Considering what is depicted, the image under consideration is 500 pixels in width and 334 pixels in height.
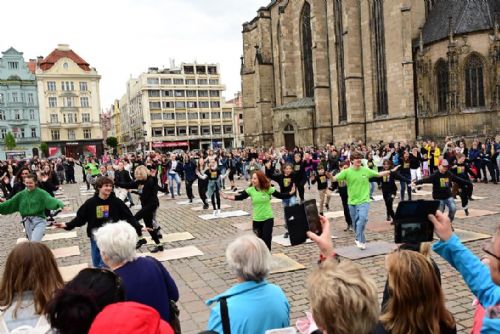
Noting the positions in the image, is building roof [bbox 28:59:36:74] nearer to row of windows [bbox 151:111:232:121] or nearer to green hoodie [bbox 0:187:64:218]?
row of windows [bbox 151:111:232:121]

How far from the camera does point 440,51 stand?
2964 cm

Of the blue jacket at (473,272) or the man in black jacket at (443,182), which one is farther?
the man in black jacket at (443,182)

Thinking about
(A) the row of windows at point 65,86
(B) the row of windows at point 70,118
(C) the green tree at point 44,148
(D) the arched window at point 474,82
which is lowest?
(C) the green tree at point 44,148

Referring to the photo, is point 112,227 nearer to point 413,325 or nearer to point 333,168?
point 413,325

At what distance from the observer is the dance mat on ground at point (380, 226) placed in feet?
34.1

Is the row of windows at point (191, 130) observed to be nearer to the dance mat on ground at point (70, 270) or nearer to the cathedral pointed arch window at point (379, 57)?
the cathedral pointed arch window at point (379, 57)

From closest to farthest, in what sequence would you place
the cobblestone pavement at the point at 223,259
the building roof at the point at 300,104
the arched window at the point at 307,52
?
the cobblestone pavement at the point at 223,259 < the building roof at the point at 300,104 < the arched window at the point at 307,52

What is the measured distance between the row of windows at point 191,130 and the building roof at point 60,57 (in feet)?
65.7

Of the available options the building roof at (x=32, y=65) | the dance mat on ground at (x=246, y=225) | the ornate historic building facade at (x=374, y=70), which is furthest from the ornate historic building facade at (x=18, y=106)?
the dance mat on ground at (x=246, y=225)

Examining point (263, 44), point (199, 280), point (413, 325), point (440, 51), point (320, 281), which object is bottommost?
point (199, 280)

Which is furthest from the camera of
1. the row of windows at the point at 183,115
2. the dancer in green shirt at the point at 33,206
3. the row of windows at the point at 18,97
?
the row of windows at the point at 183,115

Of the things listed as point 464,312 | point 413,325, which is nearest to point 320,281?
point 413,325

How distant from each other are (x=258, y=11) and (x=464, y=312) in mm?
44035

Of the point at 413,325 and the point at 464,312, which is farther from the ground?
the point at 413,325
